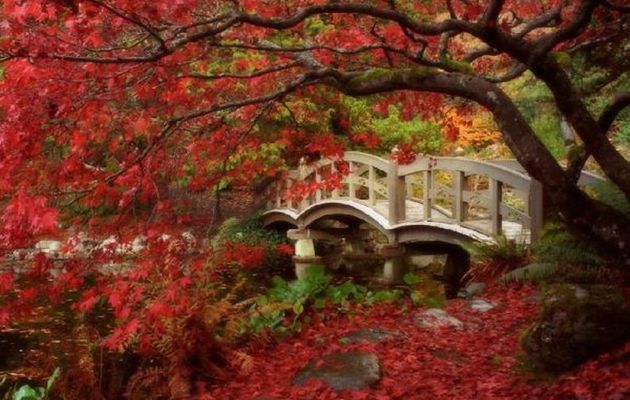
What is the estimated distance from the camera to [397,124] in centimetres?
1593

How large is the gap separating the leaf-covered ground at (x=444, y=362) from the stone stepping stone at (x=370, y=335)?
0.09 metres

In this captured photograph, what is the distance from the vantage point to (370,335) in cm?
714

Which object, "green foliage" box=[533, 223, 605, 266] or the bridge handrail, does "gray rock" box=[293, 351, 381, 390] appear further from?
the bridge handrail

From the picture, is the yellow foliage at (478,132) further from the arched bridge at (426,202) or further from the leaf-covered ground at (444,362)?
the leaf-covered ground at (444,362)

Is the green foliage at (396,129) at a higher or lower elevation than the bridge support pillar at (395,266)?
higher

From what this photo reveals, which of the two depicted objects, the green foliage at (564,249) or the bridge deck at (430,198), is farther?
the bridge deck at (430,198)

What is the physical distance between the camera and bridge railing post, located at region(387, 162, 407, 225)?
38.0ft

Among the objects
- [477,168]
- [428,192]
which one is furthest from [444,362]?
[428,192]

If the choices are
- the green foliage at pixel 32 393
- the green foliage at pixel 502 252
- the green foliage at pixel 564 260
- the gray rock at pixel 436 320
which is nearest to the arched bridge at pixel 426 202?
the green foliage at pixel 502 252

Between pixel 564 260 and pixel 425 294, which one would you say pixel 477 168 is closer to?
pixel 425 294

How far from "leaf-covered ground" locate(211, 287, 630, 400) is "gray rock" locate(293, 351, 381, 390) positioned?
101mm

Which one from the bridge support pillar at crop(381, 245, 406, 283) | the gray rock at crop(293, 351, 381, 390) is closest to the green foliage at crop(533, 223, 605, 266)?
the gray rock at crop(293, 351, 381, 390)

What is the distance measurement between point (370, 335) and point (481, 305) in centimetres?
158

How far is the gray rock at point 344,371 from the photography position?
5.71 metres
